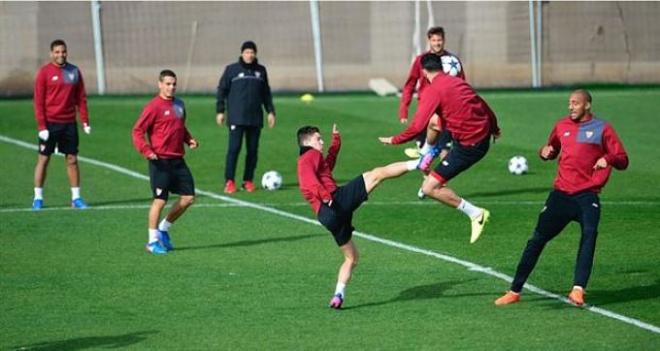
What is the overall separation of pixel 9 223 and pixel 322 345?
8662mm

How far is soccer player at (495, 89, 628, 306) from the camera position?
514 inches

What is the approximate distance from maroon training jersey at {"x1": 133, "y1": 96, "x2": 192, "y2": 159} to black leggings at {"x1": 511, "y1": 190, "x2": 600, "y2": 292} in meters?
5.24

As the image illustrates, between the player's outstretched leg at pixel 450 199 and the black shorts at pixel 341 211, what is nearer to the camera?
the black shorts at pixel 341 211

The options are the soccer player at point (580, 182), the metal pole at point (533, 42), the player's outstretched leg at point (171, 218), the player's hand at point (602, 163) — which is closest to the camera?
the player's hand at point (602, 163)

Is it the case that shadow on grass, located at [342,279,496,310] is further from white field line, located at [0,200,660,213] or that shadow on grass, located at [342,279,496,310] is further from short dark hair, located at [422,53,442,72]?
white field line, located at [0,200,660,213]

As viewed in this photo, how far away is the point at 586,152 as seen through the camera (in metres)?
13.1

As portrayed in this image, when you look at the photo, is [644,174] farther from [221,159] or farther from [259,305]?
[259,305]

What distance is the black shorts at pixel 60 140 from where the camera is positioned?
20.5m

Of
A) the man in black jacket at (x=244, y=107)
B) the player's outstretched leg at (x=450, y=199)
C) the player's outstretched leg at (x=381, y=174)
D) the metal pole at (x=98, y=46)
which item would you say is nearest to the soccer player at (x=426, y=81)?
the man in black jacket at (x=244, y=107)

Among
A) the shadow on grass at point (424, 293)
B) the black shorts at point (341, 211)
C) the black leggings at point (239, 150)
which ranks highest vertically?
the black shorts at point (341, 211)

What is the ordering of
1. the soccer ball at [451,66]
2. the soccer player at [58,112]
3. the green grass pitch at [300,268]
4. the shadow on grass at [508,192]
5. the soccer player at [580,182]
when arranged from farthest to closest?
the shadow on grass at [508,192] → the soccer player at [58,112] → the soccer ball at [451,66] → the soccer player at [580,182] → the green grass pitch at [300,268]

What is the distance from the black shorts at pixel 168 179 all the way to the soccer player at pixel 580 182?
5062mm

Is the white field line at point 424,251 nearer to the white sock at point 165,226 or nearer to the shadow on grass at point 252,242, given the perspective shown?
the shadow on grass at point 252,242

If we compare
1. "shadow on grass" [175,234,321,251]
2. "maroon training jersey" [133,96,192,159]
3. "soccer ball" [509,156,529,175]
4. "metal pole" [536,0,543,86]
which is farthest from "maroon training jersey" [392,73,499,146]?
"metal pole" [536,0,543,86]
